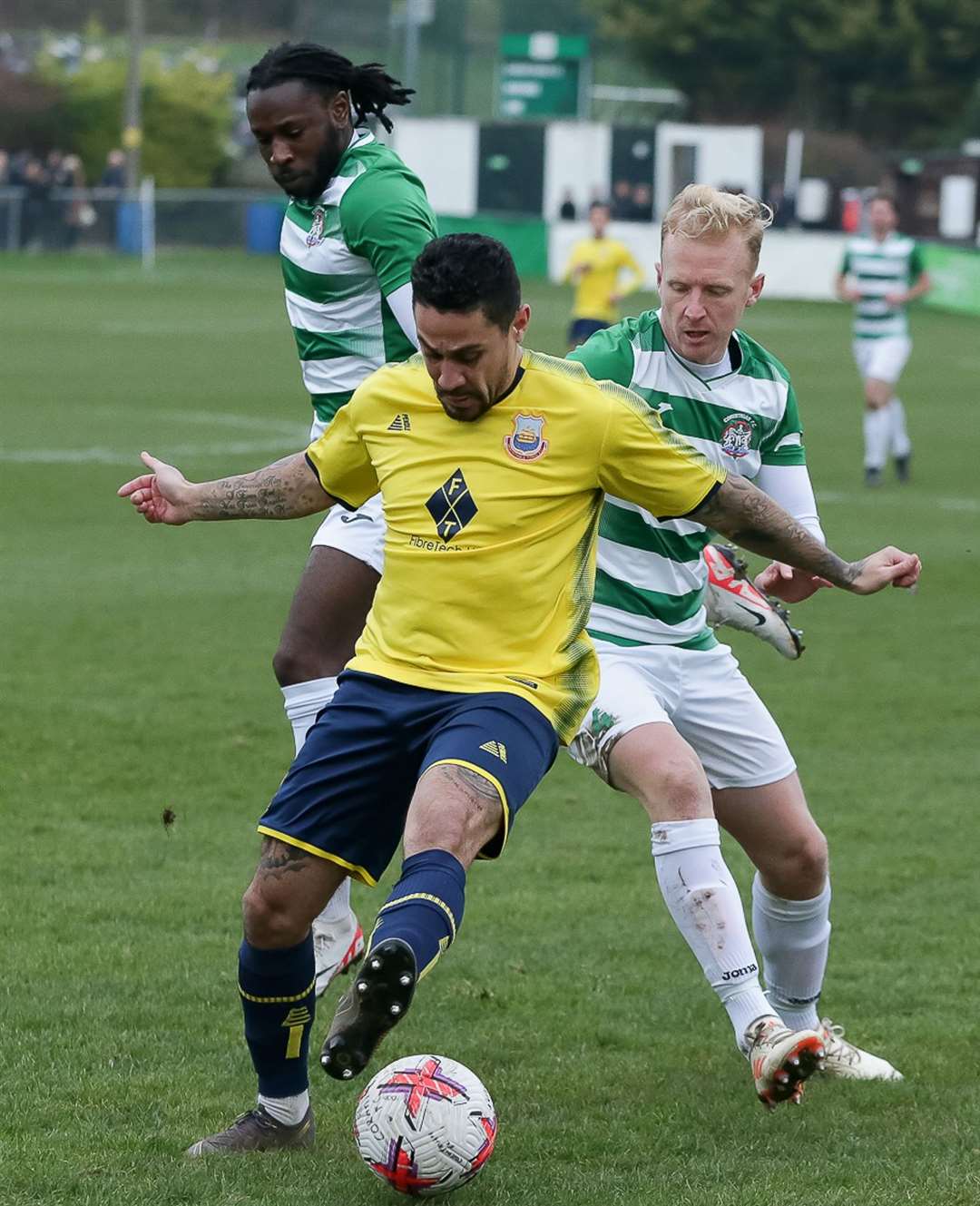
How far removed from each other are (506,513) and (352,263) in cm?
174

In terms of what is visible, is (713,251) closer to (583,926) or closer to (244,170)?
(583,926)

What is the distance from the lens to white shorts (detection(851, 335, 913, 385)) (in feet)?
61.7

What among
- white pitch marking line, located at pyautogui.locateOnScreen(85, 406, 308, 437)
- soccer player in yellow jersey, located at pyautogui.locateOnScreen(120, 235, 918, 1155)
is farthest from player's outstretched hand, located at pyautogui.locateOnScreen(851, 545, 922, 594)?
white pitch marking line, located at pyautogui.locateOnScreen(85, 406, 308, 437)

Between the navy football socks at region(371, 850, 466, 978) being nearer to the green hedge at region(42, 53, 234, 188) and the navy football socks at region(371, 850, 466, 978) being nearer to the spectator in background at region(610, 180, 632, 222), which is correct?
the spectator in background at region(610, 180, 632, 222)

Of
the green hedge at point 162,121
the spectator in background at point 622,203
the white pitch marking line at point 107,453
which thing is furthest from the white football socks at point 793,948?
the green hedge at point 162,121

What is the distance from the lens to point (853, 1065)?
18.0ft

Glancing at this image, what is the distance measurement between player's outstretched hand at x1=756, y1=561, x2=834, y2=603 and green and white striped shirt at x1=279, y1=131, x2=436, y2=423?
4.21 ft

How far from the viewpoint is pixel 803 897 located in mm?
5406

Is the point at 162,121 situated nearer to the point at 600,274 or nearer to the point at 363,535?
the point at 600,274

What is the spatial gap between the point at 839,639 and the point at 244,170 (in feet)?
181

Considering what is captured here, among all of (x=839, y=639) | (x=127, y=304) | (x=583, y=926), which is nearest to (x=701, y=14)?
(x=127, y=304)

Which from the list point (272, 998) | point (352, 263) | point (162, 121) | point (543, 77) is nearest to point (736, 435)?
point (352, 263)

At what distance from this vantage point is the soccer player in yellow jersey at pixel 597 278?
80.2ft

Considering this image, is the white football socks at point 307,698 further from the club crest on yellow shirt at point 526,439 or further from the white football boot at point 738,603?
the club crest on yellow shirt at point 526,439
